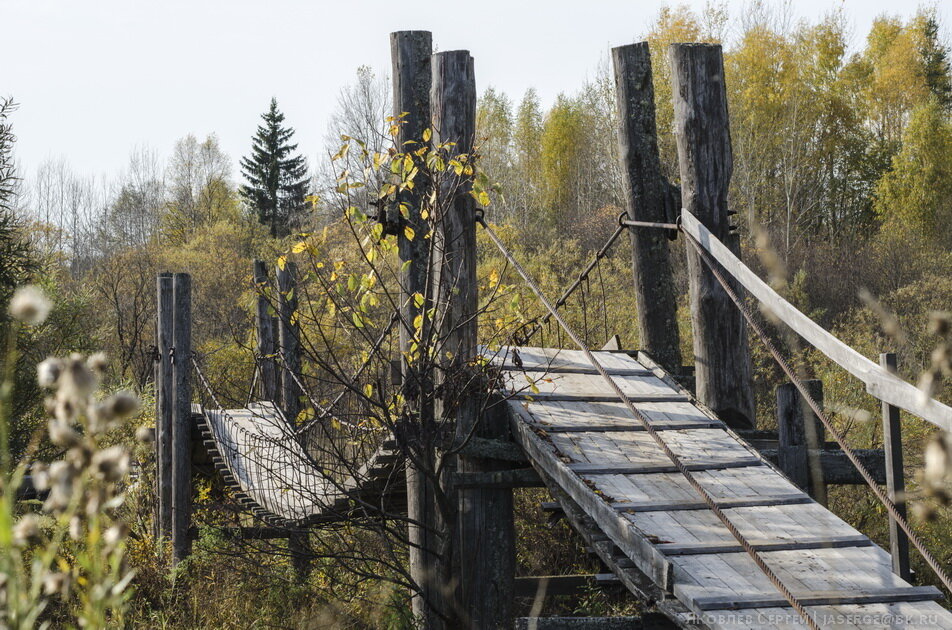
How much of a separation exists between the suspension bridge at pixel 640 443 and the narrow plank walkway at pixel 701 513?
1cm

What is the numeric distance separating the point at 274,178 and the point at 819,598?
28398mm

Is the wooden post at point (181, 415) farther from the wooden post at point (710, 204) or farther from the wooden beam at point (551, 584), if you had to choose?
the wooden post at point (710, 204)

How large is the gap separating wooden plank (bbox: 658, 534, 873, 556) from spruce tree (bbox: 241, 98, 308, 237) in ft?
88.3

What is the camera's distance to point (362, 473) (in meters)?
5.31

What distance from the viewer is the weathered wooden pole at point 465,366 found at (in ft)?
15.2

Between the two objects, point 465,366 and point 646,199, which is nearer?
point 465,366

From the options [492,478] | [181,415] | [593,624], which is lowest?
[593,624]

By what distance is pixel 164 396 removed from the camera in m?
8.08

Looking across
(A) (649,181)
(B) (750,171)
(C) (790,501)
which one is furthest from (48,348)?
(B) (750,171)

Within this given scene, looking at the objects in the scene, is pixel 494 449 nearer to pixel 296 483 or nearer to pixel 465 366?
pixel 465 366

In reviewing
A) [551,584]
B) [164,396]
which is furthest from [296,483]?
[164,396]

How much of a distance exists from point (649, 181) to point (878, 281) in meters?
15.5

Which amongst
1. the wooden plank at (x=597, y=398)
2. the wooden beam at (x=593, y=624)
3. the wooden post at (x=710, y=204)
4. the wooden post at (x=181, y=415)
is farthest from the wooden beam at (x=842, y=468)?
the wooden post at (x=181, y=415)

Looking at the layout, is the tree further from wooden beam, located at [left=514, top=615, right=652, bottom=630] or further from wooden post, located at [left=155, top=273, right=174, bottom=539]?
wooden beam, located at [left=514, top=615, right=652, bottom=630]
